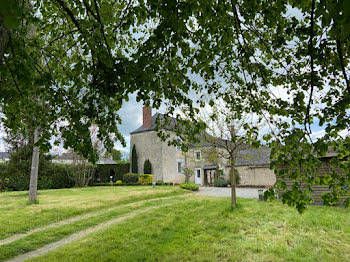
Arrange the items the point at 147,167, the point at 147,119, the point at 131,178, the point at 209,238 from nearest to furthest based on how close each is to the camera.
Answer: the point at 209,238
the point at 131,178
the point at 147,167
the point at 147,119

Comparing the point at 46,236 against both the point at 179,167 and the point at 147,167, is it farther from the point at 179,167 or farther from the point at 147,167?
the point at 179,167

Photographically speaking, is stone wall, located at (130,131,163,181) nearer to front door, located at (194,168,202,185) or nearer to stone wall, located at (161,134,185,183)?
stone wall, located at (161,134,185,183)

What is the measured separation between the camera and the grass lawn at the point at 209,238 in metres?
5.55

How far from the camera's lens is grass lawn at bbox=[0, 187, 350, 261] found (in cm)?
555

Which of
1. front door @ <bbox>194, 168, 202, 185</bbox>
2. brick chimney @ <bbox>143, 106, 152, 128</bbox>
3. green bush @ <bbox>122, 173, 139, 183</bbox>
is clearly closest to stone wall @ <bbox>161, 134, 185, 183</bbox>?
front door @ <bbox>194, 168, 202, 185</bbox>

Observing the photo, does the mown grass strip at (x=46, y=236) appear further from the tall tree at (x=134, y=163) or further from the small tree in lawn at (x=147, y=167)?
the tall tree at (x=134, y=163)

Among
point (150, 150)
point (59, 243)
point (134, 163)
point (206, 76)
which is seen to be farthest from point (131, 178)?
point (206, 76)

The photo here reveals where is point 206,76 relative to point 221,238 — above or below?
above

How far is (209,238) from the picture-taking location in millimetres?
6699

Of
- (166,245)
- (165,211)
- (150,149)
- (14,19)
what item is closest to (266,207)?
(165,211)

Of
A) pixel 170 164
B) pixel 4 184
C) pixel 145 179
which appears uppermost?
pixel 170 164

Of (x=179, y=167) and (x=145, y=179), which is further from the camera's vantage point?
(x=179, y=167)

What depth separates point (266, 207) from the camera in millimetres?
10391

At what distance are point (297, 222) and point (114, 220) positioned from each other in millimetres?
6623
